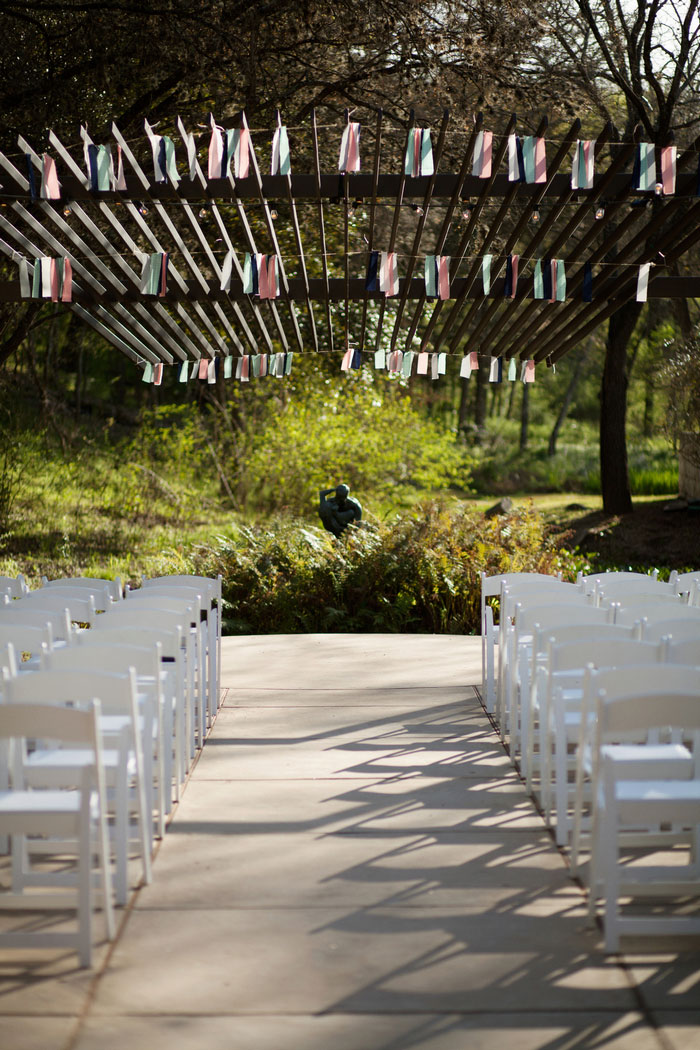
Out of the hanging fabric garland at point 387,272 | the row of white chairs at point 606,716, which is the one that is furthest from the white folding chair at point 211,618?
the hanging fabric garland at point 387,272

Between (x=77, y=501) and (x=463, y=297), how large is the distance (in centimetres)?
1015

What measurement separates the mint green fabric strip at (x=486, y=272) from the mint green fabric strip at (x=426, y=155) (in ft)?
3.34

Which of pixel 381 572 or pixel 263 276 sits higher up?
pixel 263 276

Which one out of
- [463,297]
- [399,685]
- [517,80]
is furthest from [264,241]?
[399,685]

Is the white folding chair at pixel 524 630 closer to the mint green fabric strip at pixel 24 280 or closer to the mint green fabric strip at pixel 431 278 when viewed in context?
the mint green fabric strip at pixel 431 278

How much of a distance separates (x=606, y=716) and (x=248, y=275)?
4575 millimetres

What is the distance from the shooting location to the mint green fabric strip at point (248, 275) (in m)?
7.03

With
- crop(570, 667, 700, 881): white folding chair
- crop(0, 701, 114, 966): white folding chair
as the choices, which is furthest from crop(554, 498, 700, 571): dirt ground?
crop(0, 701, 114, 966): white folding chair

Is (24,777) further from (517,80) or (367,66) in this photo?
(517,80)

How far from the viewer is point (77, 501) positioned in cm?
1623

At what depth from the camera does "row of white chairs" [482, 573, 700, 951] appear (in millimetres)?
3439

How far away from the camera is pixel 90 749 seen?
165 inches

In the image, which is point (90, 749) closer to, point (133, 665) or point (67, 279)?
point (133, 665)

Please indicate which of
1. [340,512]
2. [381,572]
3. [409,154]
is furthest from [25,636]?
[340,512]
